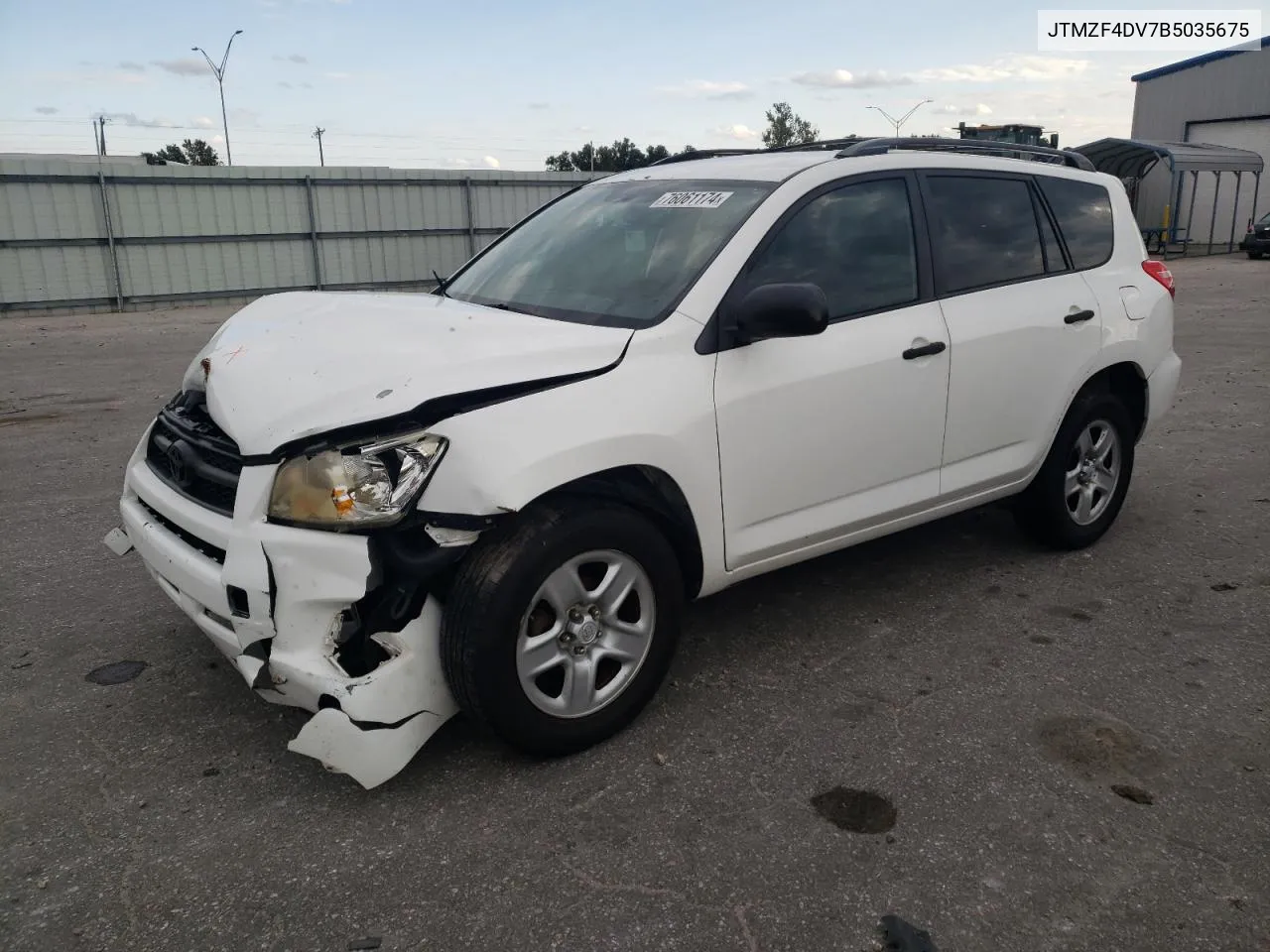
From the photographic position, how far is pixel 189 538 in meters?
3.06

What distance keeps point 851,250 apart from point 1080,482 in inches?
70.9

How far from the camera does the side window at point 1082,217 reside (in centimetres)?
456

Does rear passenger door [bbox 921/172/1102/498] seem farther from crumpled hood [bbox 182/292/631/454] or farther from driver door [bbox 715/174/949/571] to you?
crumpled hood [bbox 182/292/631/454]

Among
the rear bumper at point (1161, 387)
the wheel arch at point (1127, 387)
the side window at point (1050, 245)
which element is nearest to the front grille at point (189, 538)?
the side window at point (1050, 245)

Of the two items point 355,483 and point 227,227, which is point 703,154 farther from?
point 227,227

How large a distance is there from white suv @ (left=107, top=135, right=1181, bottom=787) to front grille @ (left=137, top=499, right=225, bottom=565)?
0.02 m

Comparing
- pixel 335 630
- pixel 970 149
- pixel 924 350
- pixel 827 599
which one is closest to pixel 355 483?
pixel 335 630

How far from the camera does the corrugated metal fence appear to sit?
60.8 feet

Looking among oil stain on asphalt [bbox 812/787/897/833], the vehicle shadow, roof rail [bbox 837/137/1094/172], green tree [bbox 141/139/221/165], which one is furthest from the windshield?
green tree [bbox 141/139/221/165]

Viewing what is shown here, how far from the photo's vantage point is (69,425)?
313 inches

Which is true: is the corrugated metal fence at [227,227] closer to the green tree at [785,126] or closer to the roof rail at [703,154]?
the roof rail at [703,154]

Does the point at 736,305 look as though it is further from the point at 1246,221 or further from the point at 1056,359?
the point at 1246,221

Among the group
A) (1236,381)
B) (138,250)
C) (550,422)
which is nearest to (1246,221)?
(1236,381)

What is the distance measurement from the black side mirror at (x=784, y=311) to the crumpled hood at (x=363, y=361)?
1.30 feet
